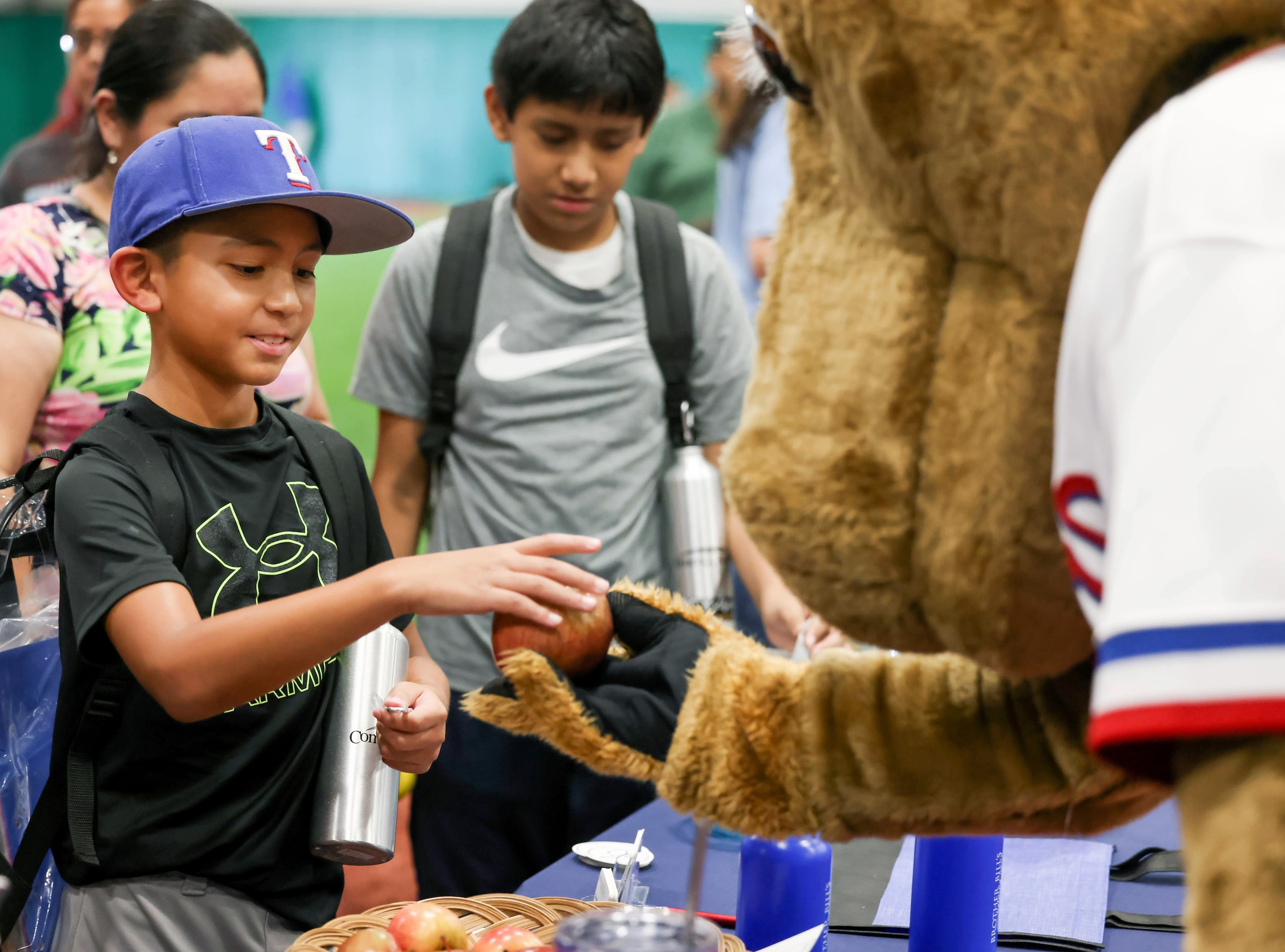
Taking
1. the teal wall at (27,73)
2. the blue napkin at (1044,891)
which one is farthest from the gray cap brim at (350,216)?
the teal wall at (27,73)

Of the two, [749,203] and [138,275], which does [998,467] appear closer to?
[138,275]

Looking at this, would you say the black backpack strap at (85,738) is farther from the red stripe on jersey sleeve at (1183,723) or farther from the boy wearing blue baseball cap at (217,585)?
the red stripe on jersey sleeve at (1183,723)

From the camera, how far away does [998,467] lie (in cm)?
66

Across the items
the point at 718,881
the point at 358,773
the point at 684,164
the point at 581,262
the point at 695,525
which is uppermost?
the point at 684,164

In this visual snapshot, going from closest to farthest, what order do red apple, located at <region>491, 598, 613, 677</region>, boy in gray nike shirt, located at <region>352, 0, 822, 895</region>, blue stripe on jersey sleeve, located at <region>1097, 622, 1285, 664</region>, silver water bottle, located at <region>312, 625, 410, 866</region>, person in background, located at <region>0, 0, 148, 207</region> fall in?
blue stripe on jersey sleeve, located at <region>1097, 622, 1285, 664</region> < red apple, located at <region>491, 598, 613, 677</region> < silver water bottle, located at <region>312, 625, 410, 866</region> < boy in gray nike shirt, located at <region>352, 0, 822, 895</region> < person in background, located at <region>0, 0, 148, 207</region>

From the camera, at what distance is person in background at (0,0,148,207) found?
2.41 m

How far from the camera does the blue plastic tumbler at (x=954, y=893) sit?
1.18 meters

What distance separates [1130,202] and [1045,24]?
135 millimetres

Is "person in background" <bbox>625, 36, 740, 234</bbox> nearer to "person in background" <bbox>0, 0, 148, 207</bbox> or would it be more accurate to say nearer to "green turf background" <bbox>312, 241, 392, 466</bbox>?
"green turf background" <bbox>312, 241, 392, 466</bbox>

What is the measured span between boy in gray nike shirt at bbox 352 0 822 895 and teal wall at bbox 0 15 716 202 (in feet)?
7.03

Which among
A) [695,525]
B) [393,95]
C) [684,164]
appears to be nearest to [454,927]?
[695,525]

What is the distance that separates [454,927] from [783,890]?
31cm

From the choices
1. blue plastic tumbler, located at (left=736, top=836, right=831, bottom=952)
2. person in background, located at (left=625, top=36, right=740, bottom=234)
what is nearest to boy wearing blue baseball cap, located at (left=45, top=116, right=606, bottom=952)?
blue plastic tumbler, located at (left=736, top=836, right=831, bottom=952)

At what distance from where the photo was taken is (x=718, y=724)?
860 millimetres
